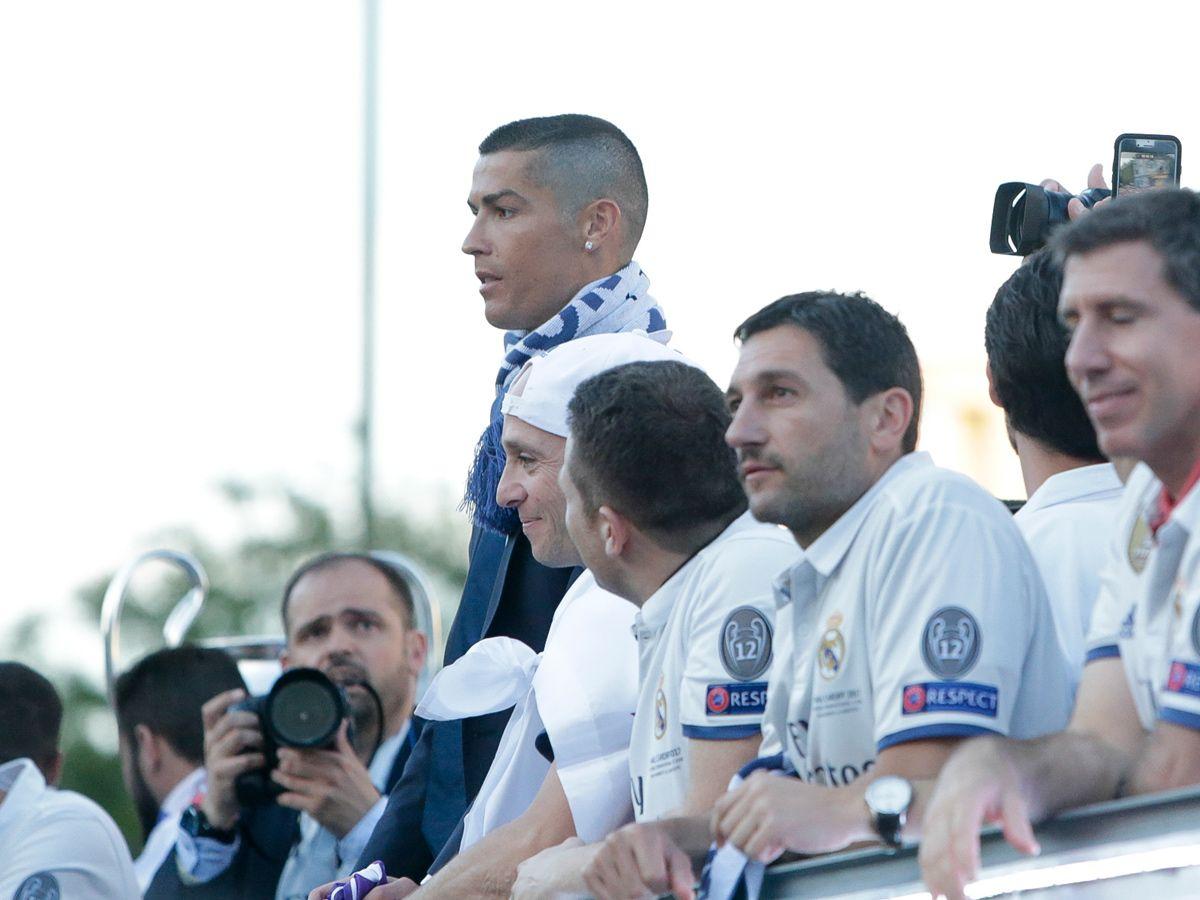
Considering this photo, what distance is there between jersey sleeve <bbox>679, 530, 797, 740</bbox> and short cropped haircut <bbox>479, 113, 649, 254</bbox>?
172 centimetres

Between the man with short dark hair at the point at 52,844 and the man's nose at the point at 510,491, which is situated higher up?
the man's nose at the point at 510,491

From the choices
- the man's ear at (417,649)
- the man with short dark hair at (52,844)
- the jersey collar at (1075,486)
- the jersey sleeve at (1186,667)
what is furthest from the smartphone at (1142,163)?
the man with short dark hair at (52,844)

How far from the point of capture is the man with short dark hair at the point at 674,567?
3.30 m

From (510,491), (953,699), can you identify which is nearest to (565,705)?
(510,491)

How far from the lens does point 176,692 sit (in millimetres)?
6262

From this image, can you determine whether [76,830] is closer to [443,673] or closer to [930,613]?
[443,673]

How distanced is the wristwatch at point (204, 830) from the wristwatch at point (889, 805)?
10.4ft

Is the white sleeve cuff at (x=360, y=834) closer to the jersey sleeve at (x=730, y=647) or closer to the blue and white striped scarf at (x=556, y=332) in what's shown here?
the blue and white striped scarf at (x=556, y=332)

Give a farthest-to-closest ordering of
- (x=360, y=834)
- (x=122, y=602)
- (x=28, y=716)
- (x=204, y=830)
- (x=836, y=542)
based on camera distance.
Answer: (x=122, y=602) → (x=28, y=716) → (x=204, y=830) → (x=360, y=834) → (x=836, y=542)

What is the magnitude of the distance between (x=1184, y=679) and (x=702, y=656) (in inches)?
37.6

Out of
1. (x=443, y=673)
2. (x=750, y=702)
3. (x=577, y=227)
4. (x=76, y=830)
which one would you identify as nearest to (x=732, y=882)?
(x=750, y=702)

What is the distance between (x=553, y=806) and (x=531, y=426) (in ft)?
2.66

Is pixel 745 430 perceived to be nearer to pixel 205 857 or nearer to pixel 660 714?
pixel 660 714

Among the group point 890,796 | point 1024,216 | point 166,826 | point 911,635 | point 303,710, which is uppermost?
point 1024,216
